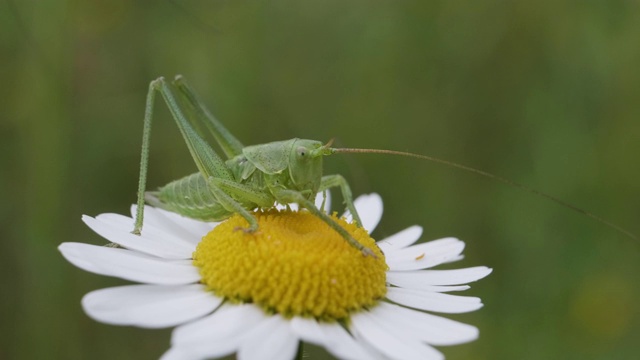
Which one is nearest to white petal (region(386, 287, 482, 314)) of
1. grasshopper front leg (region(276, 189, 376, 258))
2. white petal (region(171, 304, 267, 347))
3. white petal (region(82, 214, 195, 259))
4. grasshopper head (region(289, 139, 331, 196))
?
grasshopper front leg (region(276, 189, 376, 258))

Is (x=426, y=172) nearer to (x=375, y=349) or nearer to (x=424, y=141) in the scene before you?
(x=424, y=141)

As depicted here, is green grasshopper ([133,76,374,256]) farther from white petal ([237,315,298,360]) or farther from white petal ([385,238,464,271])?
white petal ([237,315,298,360])

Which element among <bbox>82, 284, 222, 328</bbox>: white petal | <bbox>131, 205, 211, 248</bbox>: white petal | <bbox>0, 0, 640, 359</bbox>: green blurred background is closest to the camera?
<bbox>82, 284, 222, 328</bbox>: white petal

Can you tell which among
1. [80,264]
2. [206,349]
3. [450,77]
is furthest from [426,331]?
[450,77]

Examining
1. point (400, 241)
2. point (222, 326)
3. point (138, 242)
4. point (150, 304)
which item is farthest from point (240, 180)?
point (222, 326)

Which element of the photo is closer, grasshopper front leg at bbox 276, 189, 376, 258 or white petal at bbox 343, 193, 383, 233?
grasshopper front leg at bbox 276, 189, 376, 258

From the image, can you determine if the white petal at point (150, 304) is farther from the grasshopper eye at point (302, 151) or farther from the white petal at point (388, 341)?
the grasshopper eye at point (302, 151)

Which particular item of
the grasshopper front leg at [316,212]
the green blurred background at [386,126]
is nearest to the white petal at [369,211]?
the grasshopper front leg at [316,212]

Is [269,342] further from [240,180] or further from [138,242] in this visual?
[240,180]
